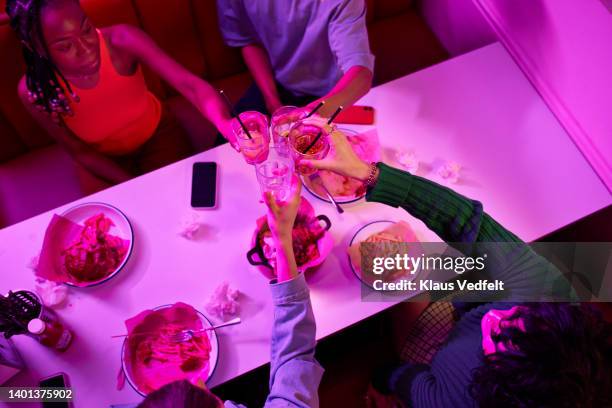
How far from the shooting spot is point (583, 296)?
1.74 m

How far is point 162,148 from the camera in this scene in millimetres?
1804

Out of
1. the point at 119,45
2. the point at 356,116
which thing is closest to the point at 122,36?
the point at 119,45

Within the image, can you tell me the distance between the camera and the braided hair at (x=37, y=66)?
1243mm

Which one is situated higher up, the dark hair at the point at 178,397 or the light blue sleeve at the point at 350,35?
the light blue sleeve at the point at 350,35

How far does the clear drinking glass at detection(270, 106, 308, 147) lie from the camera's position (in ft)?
4.39

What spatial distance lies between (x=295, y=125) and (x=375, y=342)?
917mm

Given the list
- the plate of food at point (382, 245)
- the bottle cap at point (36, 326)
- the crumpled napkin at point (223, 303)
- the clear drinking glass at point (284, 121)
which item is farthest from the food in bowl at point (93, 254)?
the plate of food at point (382, 245)

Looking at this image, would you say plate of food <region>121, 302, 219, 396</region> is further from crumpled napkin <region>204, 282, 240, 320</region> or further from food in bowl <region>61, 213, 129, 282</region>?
food in bowl <region>61, 213, 129, 282</region>

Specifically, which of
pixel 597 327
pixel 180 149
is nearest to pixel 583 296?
pixel 597 327

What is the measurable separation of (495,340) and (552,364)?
15cm

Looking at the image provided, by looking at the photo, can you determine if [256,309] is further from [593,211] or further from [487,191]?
[593,211]

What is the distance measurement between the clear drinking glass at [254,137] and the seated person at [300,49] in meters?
0.18

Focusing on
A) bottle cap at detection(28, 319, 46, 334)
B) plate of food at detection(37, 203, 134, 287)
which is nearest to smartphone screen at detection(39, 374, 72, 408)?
bottle cap at detection(28, 319, 46, 334)

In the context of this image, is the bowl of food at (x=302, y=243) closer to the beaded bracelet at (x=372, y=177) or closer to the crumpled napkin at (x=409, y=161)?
the beaded bracelet at (x=372, y=177)
